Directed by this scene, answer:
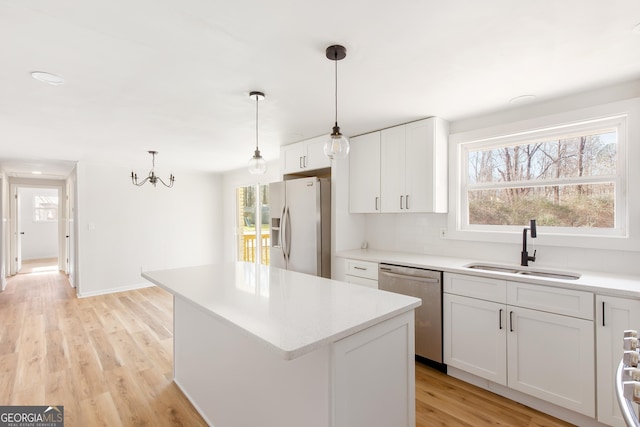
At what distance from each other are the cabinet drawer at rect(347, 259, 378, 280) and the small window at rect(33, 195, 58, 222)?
10.1 m

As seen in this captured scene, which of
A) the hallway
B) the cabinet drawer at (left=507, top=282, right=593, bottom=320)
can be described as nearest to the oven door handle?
the cabinet drawer at (left=507, top=282, right=593, bottom=320)

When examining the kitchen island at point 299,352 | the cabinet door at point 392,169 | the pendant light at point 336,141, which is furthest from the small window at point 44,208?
the pendant light at point 336,141

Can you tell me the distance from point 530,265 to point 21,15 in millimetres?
3603

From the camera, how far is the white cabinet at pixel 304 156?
11.7ft

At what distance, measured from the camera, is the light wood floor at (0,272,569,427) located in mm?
2111

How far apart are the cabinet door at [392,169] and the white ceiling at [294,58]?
0.21 meters

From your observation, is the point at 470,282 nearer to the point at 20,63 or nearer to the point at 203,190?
the point at 20,63

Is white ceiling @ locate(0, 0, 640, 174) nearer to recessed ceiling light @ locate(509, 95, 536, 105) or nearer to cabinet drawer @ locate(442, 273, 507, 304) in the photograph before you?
recessed ceiling light @ locate(509, 95, 536, 105)

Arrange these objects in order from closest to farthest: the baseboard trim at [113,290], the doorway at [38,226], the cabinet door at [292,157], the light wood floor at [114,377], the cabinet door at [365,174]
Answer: the light wood floor at [114,377]
the cabinet door at [365,174]
the cabinet door at [292,157]
the baseboard trim at [113,290]
the doorway at [38,226]

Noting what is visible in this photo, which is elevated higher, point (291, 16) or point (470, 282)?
point (291, 16)

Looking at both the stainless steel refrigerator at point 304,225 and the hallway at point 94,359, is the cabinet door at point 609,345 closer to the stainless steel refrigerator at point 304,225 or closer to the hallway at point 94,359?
the stainless steel refrigerator at point 304,225

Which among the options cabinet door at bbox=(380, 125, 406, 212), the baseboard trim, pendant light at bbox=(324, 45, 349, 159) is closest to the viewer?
pendant light at bbox=(324, 45, 349, 159)

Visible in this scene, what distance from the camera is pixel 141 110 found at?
2.66 metres

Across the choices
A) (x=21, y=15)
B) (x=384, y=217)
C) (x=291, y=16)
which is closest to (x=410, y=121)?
(x=384, y=217)
